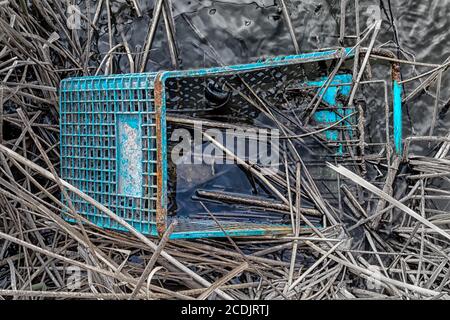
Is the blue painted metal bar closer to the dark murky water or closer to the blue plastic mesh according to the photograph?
the dark murky water

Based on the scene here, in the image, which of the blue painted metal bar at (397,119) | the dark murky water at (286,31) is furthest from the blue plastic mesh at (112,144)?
the blue painted metal bar at (397,119)

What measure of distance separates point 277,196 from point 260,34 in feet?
2.93

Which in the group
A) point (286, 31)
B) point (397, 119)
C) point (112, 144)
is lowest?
point (112, 144)

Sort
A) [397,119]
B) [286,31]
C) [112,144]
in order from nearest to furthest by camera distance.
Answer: [112,144] < [397,119] < [286,31]

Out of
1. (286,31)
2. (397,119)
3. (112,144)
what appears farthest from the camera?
(286,31)

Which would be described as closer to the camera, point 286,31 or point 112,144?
point 112,144

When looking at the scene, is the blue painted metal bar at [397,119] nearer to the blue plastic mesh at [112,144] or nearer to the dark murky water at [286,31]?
the dark murky water at [286,31]

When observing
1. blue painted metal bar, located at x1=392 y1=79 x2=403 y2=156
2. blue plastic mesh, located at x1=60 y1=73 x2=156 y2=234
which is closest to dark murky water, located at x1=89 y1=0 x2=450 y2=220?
blue painted metal bar, located at x1=392 y1=79 x2=403 y2=156

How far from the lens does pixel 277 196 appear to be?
2.32m

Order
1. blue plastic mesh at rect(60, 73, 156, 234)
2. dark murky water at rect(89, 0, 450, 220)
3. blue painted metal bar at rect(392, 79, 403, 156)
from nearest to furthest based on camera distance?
1. blue plastic mesh at rect(60, 73, 156, 234)
2. blue painted metal bar at rect(392, 79, 403, 156)
3. dark murky water at rect(89, 0, 450, 220)

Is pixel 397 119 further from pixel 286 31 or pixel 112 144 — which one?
pixel 112 144

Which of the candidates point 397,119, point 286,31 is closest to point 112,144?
point 286,31
